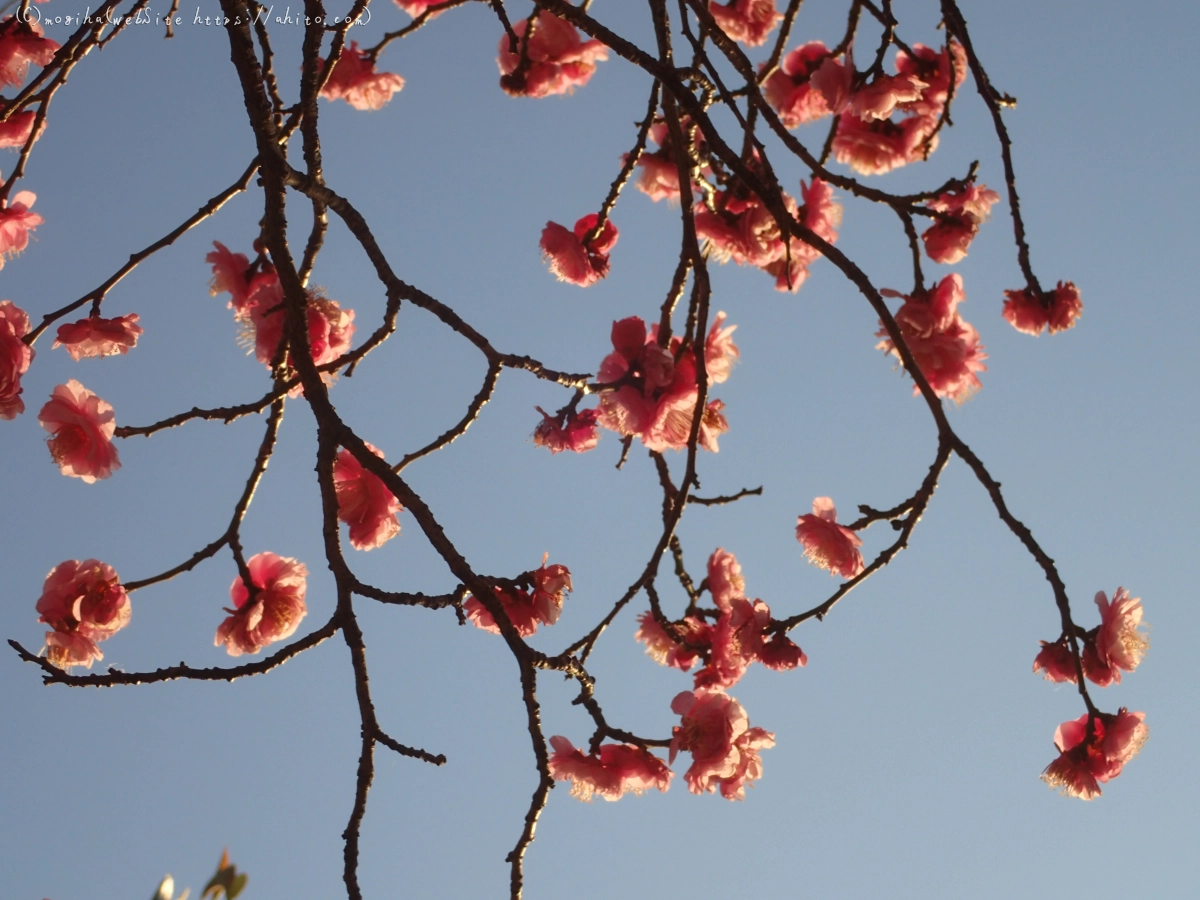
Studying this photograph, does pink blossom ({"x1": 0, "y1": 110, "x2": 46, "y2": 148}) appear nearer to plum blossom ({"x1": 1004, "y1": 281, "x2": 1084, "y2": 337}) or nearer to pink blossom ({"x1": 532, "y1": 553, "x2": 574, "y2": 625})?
pink blossom ({"x1": 532, "y1": 553, "x2": 574, "y2": 625})

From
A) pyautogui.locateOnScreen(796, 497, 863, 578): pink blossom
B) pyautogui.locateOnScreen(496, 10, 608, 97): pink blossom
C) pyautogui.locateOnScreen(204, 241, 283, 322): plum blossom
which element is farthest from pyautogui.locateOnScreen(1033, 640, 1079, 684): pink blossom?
pyautogui.locateOnScreen(496, 10, 608, 97): pink blossom

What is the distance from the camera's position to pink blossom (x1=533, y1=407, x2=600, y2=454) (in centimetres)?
155

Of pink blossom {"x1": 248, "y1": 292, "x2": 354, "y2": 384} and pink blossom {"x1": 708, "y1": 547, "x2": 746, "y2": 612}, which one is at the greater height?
pink blossom {"x1": 248, "y1": 292, "x2": 354, "y2": 384}

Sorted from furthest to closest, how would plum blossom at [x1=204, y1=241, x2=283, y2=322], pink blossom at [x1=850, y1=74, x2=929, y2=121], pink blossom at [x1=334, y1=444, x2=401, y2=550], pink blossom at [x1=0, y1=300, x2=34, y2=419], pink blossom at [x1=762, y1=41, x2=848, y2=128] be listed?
pink blossom at [x1=762, y1=41, x2=848, y2=128]
pink blossom at [x1=850, y1=74, x2=929, y2=121]
plum blossom at [x1=204, y1=241, x2=283, y2=322]
pink blossom at [x1=334, y1=444, x2=401, y2=550]
pink blossom at [x1=0, y1=300, x2=34, y2=419]

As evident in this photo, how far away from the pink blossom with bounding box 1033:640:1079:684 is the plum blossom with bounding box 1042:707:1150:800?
0.25ft

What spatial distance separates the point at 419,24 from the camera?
75.3 inches

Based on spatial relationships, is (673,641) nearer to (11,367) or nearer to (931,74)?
(11,367)

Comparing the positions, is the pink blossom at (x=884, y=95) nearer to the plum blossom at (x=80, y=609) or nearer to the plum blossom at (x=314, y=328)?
the plum blossom at (x=314, y=328)

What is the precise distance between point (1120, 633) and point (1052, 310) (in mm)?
717

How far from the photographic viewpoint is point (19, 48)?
77.7 inches

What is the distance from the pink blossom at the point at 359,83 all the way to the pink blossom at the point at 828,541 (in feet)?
5.26

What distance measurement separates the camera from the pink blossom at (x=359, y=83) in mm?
2404

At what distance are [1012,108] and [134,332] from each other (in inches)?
64.0

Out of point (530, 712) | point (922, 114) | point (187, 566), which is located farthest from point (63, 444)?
point (922, 114)
